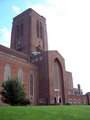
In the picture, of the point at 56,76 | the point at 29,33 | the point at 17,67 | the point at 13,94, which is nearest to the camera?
the point at 13,94

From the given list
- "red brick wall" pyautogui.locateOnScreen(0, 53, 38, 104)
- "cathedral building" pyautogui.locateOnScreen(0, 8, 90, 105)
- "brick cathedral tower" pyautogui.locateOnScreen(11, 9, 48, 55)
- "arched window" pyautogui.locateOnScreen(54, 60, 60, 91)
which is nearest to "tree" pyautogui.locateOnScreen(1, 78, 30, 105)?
"cathedral building" pyautogui.locateOnScreen(0, 8, 90, 105)

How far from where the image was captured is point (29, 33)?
55.0 meters

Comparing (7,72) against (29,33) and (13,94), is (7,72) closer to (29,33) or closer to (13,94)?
(13,94)

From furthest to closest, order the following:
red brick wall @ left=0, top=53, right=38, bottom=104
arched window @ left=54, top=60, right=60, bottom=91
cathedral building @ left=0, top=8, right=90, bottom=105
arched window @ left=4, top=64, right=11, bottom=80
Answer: arched window @ left=54, top=60, right=60, bottom=91 < cathedral building @ left=0, top=8, right=90, bottom=105 < arched window @ left=4, top=64, right=11, bottom=80 < red brick wall @ left=0, top=53, right=38, bottom=104

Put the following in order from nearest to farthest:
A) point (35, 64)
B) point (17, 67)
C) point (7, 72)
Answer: point (7, 72)
point (17, 67)
point (35, 64)

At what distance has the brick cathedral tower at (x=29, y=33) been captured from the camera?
5478 centimetres

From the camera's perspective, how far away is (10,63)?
38688 millimetres

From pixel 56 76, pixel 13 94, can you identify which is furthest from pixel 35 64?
pixel 13 94

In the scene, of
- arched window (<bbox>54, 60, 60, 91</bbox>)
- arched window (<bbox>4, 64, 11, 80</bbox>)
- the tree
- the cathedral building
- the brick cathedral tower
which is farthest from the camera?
the brick cathedral tower

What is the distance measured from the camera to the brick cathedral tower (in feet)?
180

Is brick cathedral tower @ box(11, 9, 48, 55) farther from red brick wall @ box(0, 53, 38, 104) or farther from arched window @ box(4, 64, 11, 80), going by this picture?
arched window @ box(4, 64, 11, 80)

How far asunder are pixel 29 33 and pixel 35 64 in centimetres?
1258

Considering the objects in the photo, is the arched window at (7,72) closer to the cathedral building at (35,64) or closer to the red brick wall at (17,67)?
the cathedral building at (35,64)

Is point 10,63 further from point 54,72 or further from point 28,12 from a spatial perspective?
point 28,12
